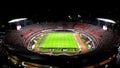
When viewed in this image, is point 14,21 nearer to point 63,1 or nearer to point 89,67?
point 63,1

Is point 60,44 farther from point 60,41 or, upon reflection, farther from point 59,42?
point 60,41

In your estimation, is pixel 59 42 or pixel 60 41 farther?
pixel 60 41

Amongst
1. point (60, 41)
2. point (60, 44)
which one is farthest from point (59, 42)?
point (60, 44)

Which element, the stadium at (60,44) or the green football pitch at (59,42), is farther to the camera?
the green football pitch at (59,42)

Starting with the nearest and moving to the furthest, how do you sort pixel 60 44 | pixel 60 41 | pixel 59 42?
1. pixel 60 44
2. pixel 59 42
3. pixel 60 41

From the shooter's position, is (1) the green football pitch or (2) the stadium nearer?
(2) the stadium

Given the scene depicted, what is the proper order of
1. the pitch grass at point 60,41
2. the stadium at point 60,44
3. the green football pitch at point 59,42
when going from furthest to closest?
the pitch grass at point 60,41
the green football pitch at point 59,42
the stadium at point 60,44

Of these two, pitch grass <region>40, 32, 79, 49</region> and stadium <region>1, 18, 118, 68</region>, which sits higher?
stadium <region>1, 18, 118, 68</region>

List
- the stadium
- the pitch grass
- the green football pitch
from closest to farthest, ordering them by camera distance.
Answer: the stadium
the green football pitch
the pitch grass
